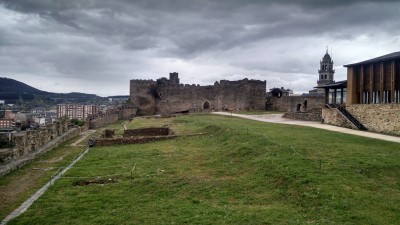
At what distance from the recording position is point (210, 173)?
14430 mm

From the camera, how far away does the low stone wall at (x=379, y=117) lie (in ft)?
76.3

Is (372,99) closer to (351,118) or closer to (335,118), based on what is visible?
(351,118)

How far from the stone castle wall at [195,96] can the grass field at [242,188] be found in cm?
3542

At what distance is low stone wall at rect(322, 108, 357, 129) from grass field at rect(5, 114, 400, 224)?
9.18 m

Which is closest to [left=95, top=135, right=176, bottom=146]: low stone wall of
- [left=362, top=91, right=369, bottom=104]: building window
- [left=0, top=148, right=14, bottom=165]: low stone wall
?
[left=0, top=148, right=14, bottom=165]: low stone wall

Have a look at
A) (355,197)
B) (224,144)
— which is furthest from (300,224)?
(224,144)

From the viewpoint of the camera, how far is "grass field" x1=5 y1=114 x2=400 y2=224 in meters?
9.46

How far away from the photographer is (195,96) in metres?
59.7

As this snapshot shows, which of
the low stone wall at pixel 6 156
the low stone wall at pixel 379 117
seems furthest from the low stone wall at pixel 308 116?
the low stone wall at pixel 6 156

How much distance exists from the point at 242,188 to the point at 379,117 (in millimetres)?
16818

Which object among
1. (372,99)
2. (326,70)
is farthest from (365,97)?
(326,70)

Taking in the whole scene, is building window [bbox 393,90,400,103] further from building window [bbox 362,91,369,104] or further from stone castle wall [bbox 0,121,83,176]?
stone castle wall [bbox 0,121,83,176]

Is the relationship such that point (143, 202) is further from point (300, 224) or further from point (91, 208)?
point (300, 224)

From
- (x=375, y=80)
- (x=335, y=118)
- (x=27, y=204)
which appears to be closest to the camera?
(x=27, y=204)
